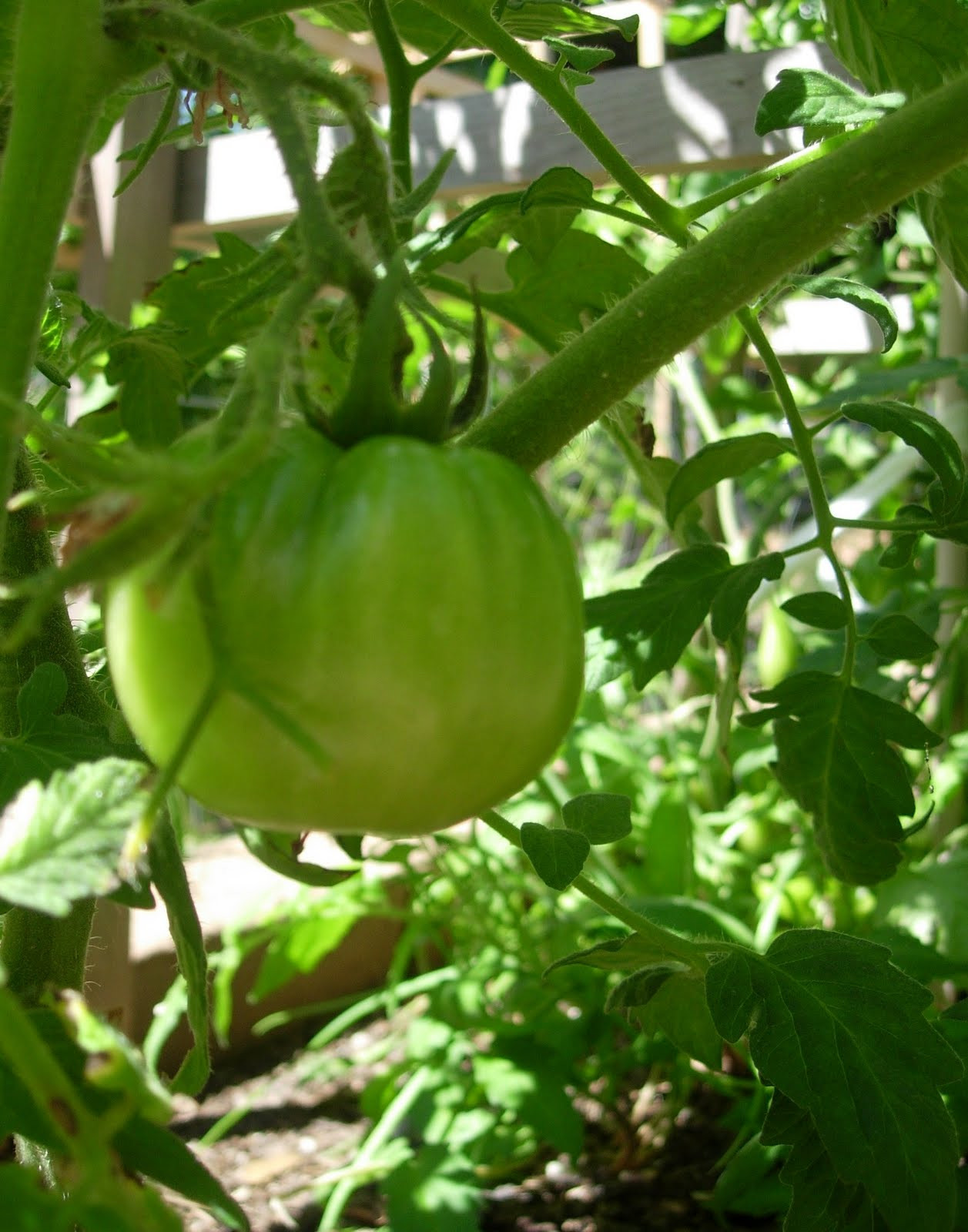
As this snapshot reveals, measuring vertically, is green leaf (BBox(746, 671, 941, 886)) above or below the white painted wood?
below

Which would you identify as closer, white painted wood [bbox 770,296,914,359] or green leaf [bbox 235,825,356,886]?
green leaf [bbox 235,825,356,886]

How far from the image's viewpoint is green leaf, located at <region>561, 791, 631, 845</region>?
56 cm

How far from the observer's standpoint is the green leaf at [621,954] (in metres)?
0.56

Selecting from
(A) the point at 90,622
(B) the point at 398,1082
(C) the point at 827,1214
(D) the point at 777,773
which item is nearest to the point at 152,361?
(A) the point at 90,622

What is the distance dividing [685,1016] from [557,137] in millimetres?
1099

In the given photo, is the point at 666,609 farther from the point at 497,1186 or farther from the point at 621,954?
the point at 497,1186

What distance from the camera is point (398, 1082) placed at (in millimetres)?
1528

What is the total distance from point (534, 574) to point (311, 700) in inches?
2.6

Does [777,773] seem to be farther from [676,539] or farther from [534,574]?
[534,574]

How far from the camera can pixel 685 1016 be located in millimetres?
630

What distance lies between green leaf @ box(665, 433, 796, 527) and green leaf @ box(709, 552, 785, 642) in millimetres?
54

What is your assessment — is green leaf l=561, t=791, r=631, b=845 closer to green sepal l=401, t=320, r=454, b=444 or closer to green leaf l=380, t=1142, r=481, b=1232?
green sepal l=401, t=320, r=454, b=444

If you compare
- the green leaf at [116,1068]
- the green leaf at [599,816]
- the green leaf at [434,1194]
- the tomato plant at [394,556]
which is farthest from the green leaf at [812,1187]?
the green leaf at [434,1194]

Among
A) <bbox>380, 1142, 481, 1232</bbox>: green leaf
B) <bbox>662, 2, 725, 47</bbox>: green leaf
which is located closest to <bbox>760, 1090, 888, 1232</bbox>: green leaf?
<bbox>380, 1142, 481, 1232</bbox>: green leaf
